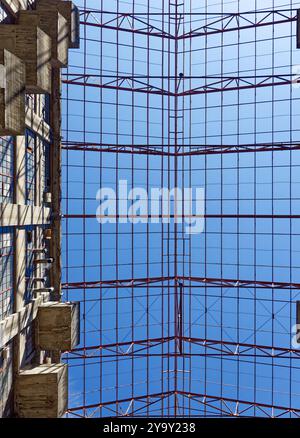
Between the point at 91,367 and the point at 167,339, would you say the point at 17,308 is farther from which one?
the point at 167,339

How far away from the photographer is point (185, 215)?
1082 inches

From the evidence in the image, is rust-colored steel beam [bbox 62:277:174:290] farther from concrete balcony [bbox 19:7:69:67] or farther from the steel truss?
the steel truss

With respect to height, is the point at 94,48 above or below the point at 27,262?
above

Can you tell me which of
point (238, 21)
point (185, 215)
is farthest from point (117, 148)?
point (238, 21)

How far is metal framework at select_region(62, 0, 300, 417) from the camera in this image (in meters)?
25.7

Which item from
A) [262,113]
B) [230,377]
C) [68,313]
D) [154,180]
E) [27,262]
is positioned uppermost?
[262,113]

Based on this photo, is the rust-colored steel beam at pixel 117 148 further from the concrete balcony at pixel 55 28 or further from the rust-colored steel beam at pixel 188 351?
the rust-colored steel beam at pixel 188 351

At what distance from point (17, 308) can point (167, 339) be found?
549 inches

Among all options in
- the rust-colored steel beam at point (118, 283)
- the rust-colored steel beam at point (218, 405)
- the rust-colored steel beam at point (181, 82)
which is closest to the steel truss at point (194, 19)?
the rust-colored steel beam at point (181, 82)

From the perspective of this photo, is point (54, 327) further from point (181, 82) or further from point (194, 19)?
point (194, 19)

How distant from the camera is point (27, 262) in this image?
17406 millimetres

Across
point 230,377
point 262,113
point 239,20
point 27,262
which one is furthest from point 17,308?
point 239,20

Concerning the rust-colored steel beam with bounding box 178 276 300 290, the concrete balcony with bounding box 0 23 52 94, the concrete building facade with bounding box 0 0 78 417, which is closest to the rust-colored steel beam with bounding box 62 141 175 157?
the concrete building facade with bounding box 0 0 78 417
